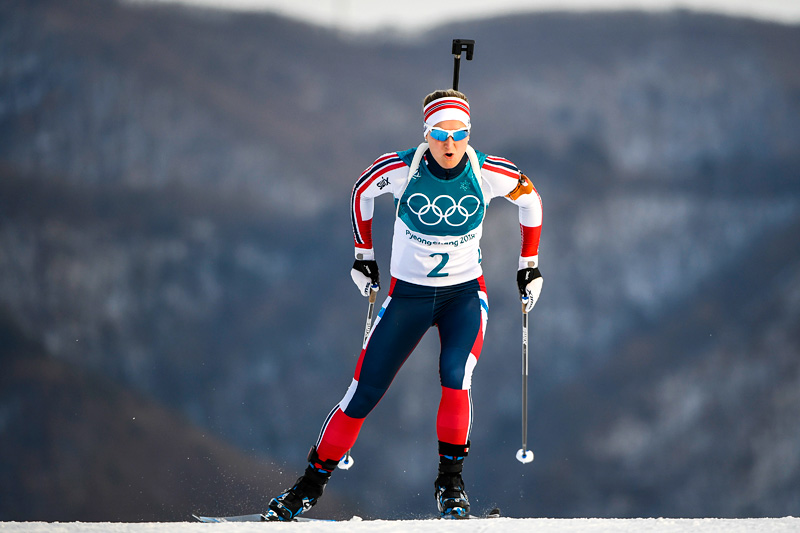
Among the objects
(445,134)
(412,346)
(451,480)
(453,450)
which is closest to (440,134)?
(445,134)

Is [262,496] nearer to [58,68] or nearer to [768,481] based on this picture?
[58,68]

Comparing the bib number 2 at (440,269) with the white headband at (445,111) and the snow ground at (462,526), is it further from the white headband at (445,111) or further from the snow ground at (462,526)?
the snow ground at (462,526)

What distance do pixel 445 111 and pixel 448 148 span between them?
0.19 meters

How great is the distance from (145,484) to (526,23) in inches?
242

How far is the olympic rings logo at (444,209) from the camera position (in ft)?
12.3

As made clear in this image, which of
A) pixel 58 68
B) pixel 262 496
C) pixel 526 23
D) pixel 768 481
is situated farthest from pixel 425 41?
pixel 768 481

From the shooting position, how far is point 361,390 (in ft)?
12.3

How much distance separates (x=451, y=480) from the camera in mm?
3686

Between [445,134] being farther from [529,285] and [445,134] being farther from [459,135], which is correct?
[529,285]

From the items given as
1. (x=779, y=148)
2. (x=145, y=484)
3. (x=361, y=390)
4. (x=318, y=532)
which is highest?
(x=779, y=148)

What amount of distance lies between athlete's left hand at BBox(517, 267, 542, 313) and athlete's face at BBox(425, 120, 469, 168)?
75 cm

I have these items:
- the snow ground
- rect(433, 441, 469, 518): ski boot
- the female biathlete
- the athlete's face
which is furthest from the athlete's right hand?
the snow ground

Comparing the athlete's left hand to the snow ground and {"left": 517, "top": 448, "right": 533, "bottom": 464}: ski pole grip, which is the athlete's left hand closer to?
{"left": 517, "top": 448, "right": 533, "bottom": 464}: ski pole grip

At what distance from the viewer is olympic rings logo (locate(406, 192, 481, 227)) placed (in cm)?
376
